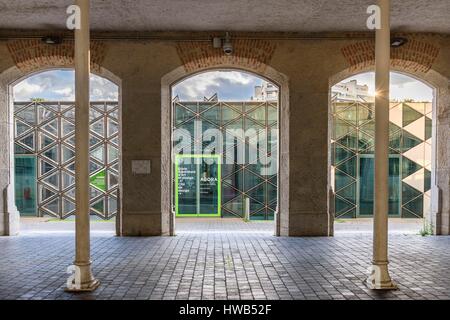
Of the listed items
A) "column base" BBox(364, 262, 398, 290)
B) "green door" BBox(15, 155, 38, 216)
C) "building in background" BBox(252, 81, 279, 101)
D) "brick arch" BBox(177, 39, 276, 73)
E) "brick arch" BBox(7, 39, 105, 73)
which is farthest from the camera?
"building in background" BBox(252, 81, 279, 101)

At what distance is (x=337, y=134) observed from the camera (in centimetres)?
1638

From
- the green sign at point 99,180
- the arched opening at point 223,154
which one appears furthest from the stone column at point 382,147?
the green sign at point 99,180

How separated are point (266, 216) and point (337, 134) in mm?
4285

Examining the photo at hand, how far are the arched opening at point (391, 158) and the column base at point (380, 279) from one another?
10.8 metres

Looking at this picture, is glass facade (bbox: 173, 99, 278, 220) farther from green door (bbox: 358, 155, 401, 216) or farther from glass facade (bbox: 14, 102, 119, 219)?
green door (bbox: 358, 155, 401, 216)

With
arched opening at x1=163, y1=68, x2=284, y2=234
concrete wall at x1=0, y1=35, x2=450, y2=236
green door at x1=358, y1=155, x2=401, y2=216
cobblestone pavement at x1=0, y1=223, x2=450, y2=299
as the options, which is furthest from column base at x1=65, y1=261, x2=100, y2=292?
green door at x1=358, y1=155, x2=401, y2=216

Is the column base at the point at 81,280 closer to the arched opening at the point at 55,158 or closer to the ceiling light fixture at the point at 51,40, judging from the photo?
the ceiling light fixture at the point at 51,40

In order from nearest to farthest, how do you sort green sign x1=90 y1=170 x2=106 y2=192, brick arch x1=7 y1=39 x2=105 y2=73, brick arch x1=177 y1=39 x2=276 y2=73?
brick arch x1=7 y1=39 x2=105 y2=73, brick arch x1=177 y1=39 x2=276 y2=73, green sign x1=90 y1=170 x2=106 y2=192

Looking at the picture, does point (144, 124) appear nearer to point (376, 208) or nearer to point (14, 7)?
point (14, 7)

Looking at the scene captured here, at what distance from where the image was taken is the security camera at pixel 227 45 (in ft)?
30.0

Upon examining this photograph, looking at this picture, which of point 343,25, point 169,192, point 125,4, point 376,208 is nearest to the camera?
point 376,208

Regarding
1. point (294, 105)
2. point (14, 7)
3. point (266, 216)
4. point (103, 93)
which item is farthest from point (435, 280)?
point (103, 93)

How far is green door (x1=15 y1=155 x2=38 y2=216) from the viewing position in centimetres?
1630

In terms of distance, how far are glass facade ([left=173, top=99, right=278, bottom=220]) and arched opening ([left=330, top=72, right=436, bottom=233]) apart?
2595 mm
